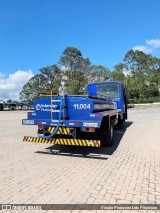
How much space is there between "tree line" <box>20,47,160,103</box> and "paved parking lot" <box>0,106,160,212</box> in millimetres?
41820

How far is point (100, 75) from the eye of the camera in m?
56.2

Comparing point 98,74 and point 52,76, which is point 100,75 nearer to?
point 98,74

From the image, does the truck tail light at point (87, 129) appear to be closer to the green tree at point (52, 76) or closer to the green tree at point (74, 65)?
the green tree at point (74, 65)

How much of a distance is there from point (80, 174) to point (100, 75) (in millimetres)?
51657

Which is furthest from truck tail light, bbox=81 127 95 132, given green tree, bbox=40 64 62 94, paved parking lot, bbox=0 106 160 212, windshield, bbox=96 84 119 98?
green tree, bbox=40 64 62 94

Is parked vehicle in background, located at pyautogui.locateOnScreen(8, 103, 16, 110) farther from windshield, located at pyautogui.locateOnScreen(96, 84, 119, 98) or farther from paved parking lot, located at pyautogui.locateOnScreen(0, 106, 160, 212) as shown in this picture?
paved parking lot, located at pyautogui.locateOnScreen(0, 106, 160, 212)

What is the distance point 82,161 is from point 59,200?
8.88 ft

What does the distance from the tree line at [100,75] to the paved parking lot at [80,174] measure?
41.8 metres

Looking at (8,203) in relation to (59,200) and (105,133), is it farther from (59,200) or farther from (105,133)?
(105,133)

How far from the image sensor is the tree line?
5662cm

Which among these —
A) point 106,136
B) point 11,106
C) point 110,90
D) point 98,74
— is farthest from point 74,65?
point 106,136

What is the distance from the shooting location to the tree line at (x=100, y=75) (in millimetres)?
56625

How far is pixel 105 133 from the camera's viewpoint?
8.29 m

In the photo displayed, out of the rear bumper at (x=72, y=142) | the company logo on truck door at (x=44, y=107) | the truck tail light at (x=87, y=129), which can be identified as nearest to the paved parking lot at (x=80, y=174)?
the rear bumper at (x=72, y=142)
